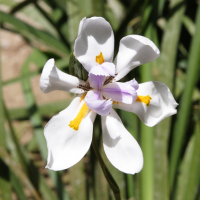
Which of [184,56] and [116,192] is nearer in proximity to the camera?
[116,192]

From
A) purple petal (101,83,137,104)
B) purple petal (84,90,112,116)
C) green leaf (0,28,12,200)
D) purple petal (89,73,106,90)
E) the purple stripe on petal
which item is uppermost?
the purple stripe on petal

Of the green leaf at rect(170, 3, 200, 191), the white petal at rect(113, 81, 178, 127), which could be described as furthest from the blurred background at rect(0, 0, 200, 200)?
the white petal at rect(113, 81, 178, 127)

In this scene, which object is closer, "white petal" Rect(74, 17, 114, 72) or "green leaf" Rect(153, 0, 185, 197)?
"white petal" Rect(74, 17, 114, 72)

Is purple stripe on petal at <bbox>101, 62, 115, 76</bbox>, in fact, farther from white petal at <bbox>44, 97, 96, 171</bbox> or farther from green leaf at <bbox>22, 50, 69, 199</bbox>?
green leaf at <bbox>22, 50, 69, 199</bbox>

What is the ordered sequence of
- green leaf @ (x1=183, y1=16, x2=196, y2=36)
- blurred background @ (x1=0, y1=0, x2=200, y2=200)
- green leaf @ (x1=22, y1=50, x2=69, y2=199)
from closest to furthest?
blurred background @ (x1=0, y1=0, x2=200, y2=200) < green leaf @ (x1=22, y1=50, x2=69, y2=199) < green leaf @ (x1=183, y1=16, x2=196, y2=36)

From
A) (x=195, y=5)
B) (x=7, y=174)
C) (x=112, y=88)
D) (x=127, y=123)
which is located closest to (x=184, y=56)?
(x=195, y=5)

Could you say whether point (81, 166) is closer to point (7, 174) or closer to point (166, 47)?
point (7, 174)

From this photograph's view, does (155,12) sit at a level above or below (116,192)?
above

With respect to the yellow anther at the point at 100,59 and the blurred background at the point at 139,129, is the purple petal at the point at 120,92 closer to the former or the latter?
the yellow anther at the point at 100,59

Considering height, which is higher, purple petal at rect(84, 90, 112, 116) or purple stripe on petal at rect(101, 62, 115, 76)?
purple stripe on petal at rect(101, 62, 115, 76)
